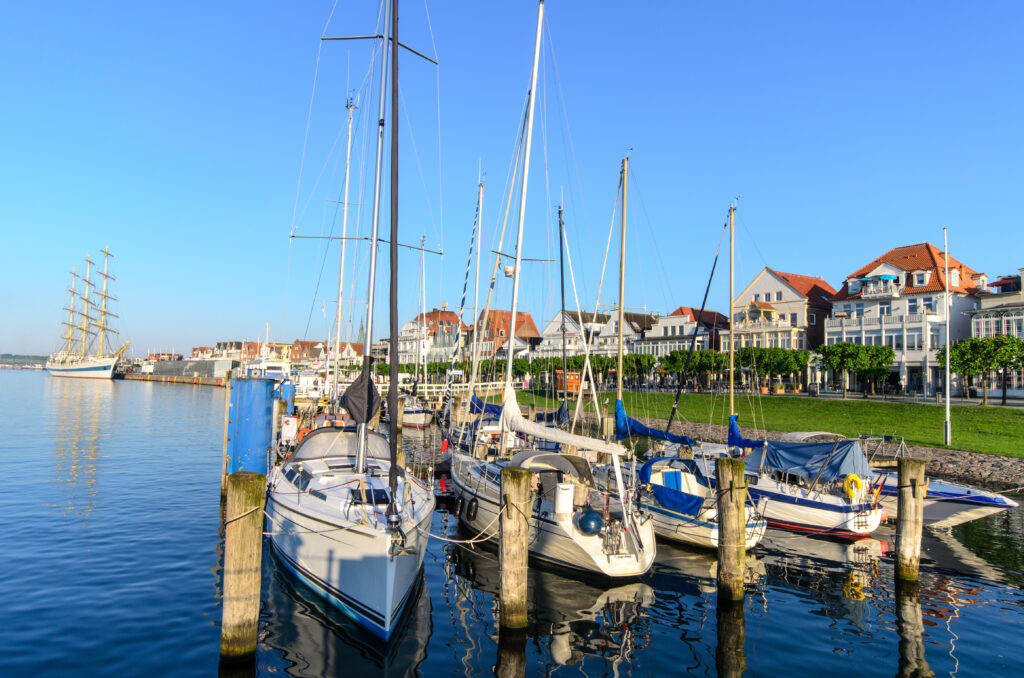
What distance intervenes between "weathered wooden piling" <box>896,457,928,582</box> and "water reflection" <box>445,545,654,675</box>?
6.49 metres

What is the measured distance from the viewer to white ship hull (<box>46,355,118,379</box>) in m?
158

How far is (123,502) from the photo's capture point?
2456 cm

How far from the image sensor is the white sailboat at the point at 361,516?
1200 cm

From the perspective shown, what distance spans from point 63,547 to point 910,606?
23.2 metres

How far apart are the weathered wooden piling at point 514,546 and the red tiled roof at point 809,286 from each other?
3021 inches

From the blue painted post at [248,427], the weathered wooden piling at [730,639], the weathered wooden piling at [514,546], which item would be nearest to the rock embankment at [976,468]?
the weathered wooden piling at [730,639]

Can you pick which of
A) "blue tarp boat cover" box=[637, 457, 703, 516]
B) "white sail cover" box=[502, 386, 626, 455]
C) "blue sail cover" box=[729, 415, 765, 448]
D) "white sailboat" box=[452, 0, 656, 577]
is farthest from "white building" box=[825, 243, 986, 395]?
"white sail cover" box=[502, 386, 626, 455]

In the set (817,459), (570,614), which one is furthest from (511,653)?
(817,459)

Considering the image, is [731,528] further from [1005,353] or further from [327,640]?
[1005,353]

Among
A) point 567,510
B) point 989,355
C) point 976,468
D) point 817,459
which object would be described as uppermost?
point 989,355

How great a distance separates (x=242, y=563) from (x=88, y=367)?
18286 cm

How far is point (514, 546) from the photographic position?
12.0 metres

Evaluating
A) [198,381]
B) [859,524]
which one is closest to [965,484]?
[859,524]

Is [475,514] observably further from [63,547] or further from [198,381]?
[198,381]
